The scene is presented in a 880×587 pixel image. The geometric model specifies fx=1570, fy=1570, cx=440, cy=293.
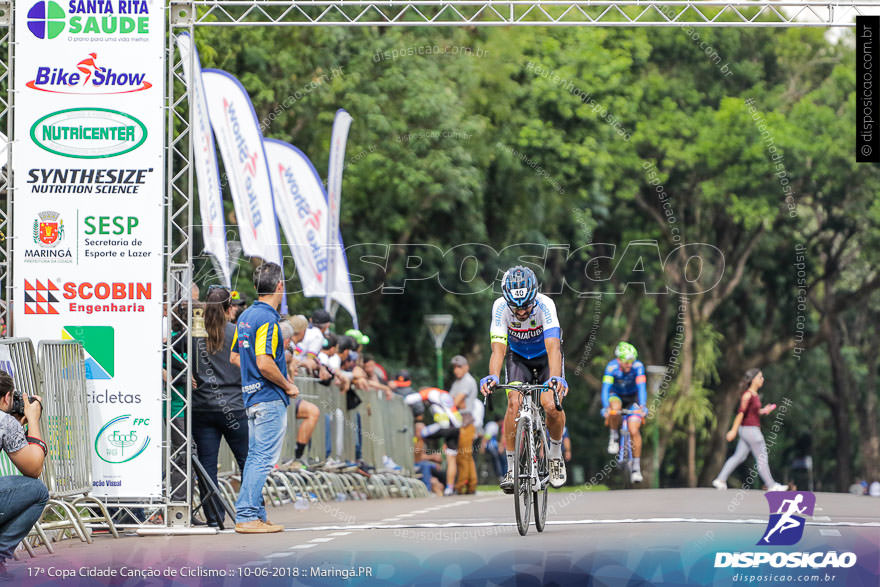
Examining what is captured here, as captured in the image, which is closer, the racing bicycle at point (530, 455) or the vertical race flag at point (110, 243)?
the racing bicycle at point (530, 455)

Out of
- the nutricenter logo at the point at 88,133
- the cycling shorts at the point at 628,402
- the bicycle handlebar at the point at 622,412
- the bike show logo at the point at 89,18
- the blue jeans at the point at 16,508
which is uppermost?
the bike show logo at the point at 89,18

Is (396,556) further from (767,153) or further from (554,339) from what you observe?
(767,153)

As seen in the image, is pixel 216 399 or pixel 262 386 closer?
pixel 262 386

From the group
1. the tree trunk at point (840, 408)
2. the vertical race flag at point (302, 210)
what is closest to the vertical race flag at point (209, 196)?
the vertical race flag at point (302, 210)

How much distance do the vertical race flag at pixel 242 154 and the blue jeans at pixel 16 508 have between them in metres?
9.92

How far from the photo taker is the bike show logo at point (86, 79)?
14062 mm

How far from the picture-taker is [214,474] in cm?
1468

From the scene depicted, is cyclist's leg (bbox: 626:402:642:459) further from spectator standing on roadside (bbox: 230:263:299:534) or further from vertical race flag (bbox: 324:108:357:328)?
spectator standing on roadside (bbox: 230:263:299:534)

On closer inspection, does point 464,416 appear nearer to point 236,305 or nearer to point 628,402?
point 628,402

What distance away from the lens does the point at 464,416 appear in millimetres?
24141

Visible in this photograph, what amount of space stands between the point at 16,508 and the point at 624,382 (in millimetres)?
12485

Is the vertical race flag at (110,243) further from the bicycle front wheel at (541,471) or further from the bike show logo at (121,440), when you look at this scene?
the bicycle front wheel at (541,471)

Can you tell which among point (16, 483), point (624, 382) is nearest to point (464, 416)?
point (624, 382)

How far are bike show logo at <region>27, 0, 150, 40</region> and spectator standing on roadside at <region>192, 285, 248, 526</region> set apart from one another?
8.39 feet
